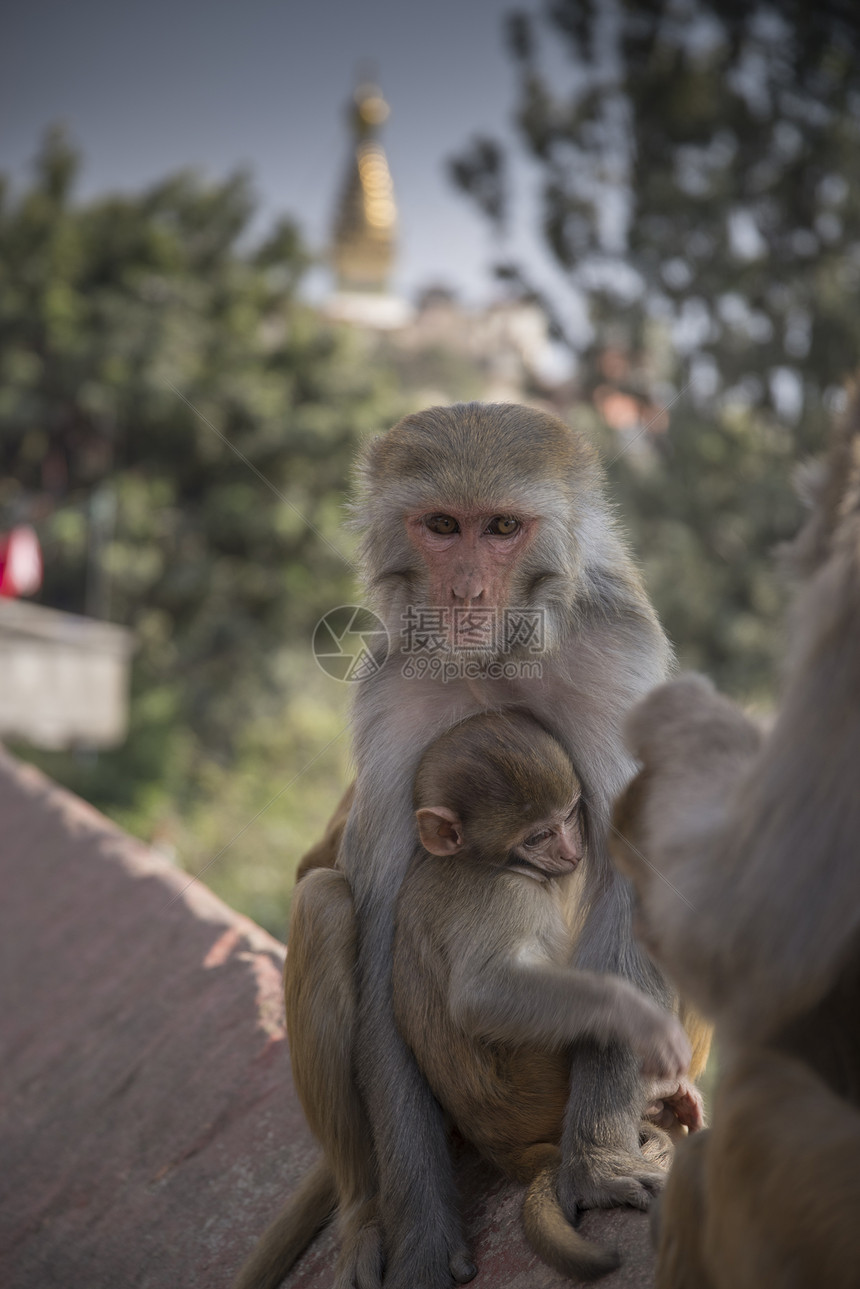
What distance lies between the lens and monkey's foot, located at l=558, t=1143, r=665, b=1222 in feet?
7.18

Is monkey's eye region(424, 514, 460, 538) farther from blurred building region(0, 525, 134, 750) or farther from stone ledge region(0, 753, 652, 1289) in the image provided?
blurred building region(0, 525, 134, 750)

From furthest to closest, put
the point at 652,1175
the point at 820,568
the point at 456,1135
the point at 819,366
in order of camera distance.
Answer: the point at 819,366, the point at 456,1135, the point at 652,1175, the point at 820,568

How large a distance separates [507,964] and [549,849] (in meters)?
0.30

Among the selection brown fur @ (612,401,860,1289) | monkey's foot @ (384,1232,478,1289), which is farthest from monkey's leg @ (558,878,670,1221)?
brown fur @ (612,401,860,1289)

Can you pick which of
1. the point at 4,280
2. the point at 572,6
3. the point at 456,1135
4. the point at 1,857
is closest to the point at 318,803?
the point at 4,280

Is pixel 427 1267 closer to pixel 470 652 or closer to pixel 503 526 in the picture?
pixel 470 652

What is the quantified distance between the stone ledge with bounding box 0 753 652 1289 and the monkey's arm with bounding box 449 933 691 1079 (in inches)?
12.4

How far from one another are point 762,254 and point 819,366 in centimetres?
191

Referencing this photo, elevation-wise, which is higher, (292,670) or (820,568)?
(820,568)

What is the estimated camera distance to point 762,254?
50.6 feet

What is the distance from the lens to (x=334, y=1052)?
8.09 feet

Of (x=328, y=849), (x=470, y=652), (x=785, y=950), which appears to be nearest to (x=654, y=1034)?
(x=785, y=950)

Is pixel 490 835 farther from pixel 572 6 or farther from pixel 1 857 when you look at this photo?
pixel 572 6

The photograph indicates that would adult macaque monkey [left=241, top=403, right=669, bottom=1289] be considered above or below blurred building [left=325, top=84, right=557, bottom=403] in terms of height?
below
